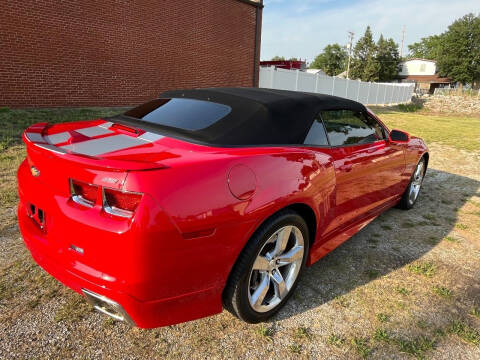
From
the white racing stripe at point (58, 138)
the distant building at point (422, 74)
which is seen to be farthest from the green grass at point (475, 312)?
the distant building at point (422, 74)

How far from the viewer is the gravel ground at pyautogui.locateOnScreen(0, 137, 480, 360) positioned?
6.48ft

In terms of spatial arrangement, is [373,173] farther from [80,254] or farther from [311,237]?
[80,254]

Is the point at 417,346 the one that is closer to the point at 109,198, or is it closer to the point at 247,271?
the point at 247,271

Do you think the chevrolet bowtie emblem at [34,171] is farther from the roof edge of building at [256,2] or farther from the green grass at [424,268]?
the roof edge of building at [256,2]

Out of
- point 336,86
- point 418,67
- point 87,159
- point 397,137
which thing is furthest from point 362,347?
point 418,67

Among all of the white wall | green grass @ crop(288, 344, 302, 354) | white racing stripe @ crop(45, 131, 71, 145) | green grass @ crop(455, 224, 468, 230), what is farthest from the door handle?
the white wall

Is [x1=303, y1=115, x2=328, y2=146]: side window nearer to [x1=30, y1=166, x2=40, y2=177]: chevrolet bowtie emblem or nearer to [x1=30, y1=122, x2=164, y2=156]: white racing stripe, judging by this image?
[x1=30, y1=122, x2=164, y2=156]: white racing stripe

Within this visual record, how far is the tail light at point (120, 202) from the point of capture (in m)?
1.54

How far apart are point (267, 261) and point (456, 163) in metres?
7.47

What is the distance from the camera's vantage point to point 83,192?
5.49ft

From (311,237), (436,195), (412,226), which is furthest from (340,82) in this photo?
(311,237)

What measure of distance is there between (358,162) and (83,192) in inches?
86.0

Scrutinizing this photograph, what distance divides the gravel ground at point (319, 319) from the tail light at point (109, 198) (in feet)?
3.01

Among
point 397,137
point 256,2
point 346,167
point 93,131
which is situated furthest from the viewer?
point 256,2
